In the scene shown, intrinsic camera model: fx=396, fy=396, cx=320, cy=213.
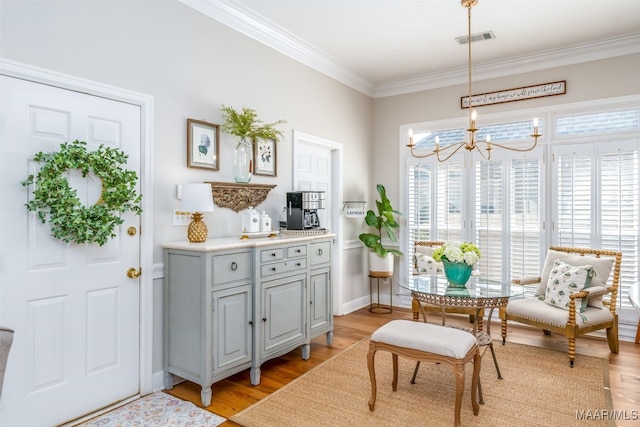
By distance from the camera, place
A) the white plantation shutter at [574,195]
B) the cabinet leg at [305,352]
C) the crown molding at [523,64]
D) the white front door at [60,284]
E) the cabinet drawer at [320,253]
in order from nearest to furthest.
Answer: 1. the white front door at [60,284]
2. the cabinet leg at [305,352]
3. the cabinet drawer at [320,253]
4. the crown molding at [523,64]
5. the white plantation shutter at [574,195]

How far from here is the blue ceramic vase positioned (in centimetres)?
Answer: 306

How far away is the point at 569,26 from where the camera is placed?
3.90 meters

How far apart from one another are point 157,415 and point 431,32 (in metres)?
4.10

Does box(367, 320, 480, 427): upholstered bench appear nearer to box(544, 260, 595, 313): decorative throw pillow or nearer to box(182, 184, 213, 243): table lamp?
box(182, 184, 213, 243): table lamp

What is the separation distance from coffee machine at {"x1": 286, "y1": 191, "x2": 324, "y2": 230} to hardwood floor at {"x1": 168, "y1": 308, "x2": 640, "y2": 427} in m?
1.20

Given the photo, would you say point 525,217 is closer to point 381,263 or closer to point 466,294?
point 381,263

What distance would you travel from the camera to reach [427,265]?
4652mm

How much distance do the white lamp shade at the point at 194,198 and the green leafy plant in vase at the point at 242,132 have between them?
61 centimetres

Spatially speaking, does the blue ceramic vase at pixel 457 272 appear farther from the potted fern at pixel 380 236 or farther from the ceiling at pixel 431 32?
the ceiling at pixel 431 32

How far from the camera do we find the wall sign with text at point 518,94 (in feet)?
14.8

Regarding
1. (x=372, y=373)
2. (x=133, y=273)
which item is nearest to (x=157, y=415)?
(x=133, y=273)

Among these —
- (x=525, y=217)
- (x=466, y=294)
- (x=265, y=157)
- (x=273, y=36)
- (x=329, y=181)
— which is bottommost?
(x=466, y=294)

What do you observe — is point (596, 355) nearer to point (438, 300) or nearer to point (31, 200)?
point (438, 300)

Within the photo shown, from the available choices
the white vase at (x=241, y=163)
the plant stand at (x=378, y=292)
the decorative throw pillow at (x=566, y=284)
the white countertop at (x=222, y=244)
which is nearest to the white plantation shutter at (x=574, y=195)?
the decorative throw pillow at (x=566, y=284)
